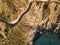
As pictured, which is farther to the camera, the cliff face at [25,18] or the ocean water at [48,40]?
the ocean water at [48,40]

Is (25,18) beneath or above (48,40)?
above

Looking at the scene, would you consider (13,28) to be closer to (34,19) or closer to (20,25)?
(20,25)

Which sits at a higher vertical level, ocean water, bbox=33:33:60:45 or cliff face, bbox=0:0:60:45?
cliff face, bbox=0:0:60:45

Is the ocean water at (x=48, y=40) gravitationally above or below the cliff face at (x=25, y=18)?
below

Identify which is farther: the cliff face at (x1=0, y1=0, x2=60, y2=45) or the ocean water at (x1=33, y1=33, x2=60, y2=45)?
the ocean water at (x1=33, y1=33, x2=60, y2=45)
